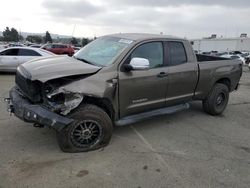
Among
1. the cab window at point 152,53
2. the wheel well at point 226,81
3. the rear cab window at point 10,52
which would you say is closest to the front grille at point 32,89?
the cab window at point 152,53

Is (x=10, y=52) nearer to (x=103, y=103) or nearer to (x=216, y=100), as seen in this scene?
(x=103, y=103)

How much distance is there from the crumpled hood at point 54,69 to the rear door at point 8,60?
848 cm

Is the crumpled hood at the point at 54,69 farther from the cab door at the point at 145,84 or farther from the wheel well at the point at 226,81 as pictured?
the wheel well at the point at 226,81

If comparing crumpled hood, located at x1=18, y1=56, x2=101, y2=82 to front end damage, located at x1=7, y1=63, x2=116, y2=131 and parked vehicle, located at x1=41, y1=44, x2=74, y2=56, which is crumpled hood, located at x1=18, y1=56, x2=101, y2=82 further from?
parked vehicle, located at x1=41, y1=44, x2=74, y2=56

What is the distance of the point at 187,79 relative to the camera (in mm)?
5348

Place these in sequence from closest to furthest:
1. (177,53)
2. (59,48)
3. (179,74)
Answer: (179,74) → (177,53) → (59,48)

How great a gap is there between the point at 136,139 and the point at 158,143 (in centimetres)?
41

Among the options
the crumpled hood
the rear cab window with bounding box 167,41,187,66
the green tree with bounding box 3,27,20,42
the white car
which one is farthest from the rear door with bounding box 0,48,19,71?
the green tree with bounding box 3,27,20,42

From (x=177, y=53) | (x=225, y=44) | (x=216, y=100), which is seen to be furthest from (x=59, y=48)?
(x=225, y=44)

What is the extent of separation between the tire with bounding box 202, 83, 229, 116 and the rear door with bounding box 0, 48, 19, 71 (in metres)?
9.25

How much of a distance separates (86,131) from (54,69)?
107cm

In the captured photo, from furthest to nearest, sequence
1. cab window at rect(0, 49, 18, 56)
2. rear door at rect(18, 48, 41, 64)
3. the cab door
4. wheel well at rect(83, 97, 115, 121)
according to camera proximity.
A: rear door at rect(18, 48, 41, 64) → cab window at rect(0, 49, 18, 56) → the cab door → wheel well at rect(83, 97, 115, 121)

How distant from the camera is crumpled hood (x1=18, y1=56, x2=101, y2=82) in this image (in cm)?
380

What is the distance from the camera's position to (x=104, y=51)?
476cm
